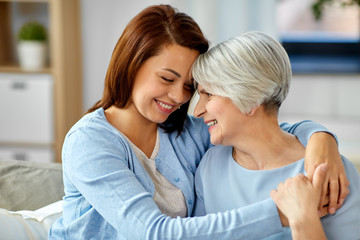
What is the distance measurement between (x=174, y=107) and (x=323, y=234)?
55 cm

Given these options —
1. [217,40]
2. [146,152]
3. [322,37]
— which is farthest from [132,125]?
[322,37]

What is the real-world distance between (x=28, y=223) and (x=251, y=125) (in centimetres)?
68

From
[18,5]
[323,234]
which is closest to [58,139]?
[18,5]

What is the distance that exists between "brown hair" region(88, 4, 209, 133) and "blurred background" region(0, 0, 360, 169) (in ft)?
6.86

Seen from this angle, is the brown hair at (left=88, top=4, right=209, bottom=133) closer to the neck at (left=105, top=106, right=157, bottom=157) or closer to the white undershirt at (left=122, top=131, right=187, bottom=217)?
the neck at (left=105, top=106, right=157, bottom=157)

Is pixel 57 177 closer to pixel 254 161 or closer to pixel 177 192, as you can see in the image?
pixel 177 192

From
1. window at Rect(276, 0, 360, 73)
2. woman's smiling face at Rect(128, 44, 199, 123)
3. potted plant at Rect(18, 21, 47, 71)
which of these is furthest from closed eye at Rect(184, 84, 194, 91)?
window at Rect(276, 0, 360, 73)

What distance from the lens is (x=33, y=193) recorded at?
5.99ft

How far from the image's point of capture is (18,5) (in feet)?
13.1

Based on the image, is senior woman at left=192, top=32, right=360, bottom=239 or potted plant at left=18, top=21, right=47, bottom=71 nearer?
senior woman at left=192, top=32, right=360, bottom=239

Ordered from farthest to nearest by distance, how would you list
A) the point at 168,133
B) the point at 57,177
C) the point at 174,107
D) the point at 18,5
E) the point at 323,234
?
Answer: the point at 18,5 < the point at 57,177 < the point at 168,133 < the point at 174,107 < the point at 323,234

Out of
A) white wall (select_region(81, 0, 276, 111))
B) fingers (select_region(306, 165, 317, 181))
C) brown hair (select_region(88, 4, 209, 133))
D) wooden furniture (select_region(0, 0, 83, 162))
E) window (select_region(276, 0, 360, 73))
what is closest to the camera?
fingers (select_region(306, 165, 317, 181))

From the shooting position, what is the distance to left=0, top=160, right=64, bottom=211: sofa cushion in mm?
1792

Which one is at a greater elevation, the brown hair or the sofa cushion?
the brown hair
